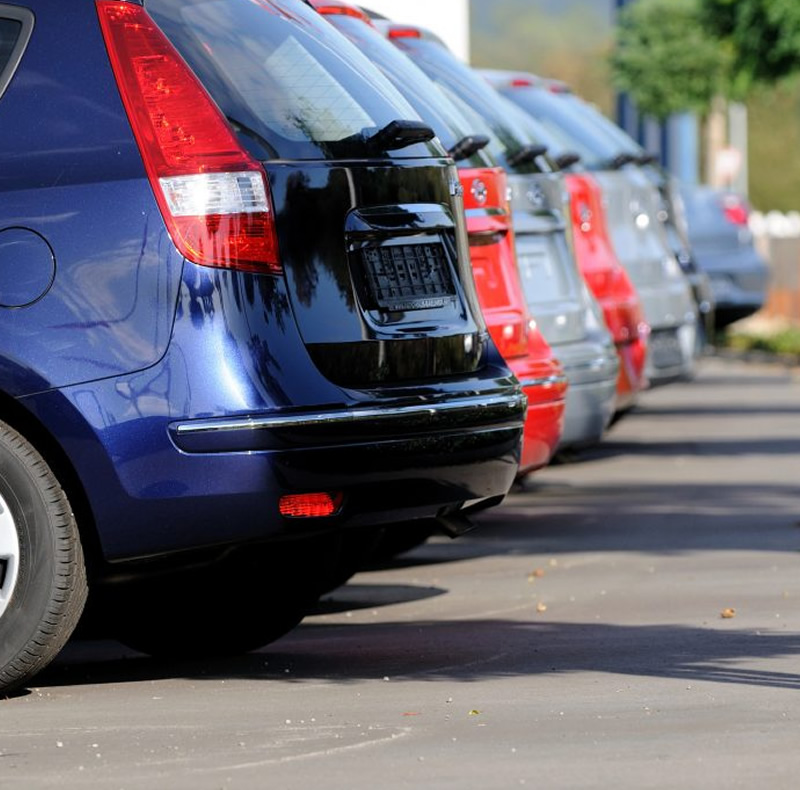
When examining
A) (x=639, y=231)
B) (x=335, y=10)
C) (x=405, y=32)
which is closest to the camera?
(x=335, y=10)

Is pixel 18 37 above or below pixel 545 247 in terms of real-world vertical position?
above

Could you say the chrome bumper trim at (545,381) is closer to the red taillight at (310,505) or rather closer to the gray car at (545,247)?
the gray car at (545,247)

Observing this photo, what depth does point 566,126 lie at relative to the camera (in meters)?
13.1

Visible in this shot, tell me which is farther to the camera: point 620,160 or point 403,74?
point 620,160

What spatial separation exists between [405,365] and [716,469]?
23.1 ft

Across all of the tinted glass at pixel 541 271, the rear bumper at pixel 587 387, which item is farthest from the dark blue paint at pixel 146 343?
the rear bumper at pixel 587 387

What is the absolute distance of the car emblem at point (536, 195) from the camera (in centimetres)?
953

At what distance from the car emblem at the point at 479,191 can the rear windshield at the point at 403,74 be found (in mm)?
162

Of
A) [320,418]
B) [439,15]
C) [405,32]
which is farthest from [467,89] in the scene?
[439,15]

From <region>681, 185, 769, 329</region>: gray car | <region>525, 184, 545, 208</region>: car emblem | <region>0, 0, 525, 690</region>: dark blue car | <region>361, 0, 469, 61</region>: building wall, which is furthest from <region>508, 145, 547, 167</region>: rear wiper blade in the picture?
<region>361, 0, 469, 61</region>: building wall

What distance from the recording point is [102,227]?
19.6 ft

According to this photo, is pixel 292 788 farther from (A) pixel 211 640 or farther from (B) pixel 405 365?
(A) pixel 211 640

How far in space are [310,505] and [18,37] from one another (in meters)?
1.41

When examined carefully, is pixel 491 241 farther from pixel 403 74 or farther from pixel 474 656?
pixel 474 656
